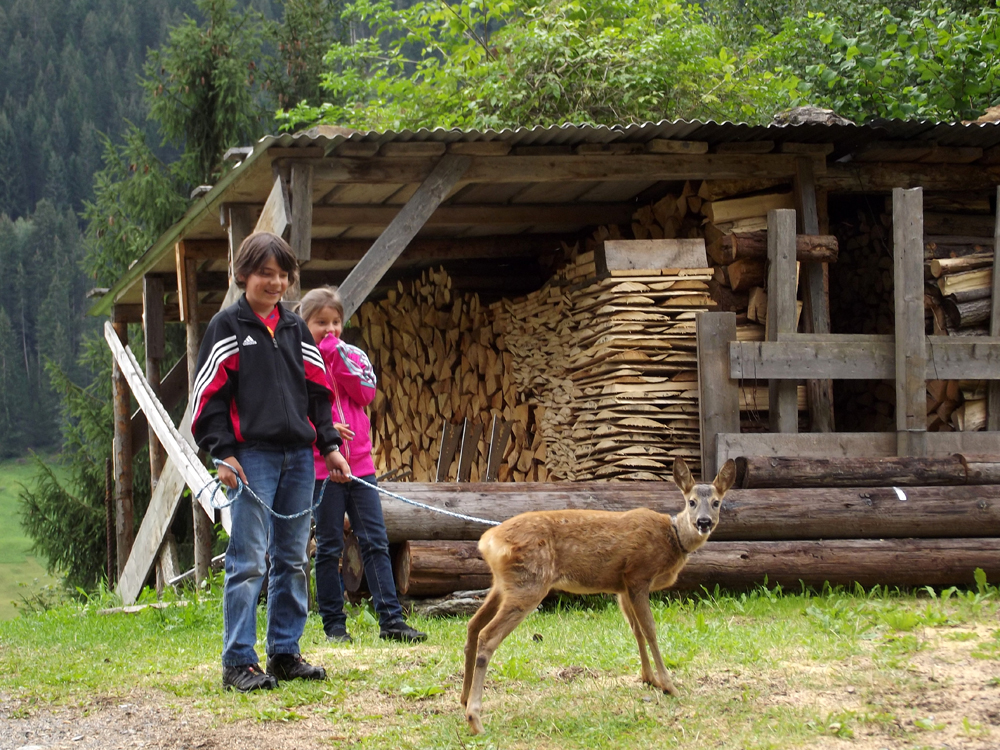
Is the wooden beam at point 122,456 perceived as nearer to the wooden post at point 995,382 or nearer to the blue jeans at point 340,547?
the blue jeans at point 340,547

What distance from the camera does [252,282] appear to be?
199 inches

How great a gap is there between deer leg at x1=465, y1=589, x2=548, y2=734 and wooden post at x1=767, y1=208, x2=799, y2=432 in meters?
4.45

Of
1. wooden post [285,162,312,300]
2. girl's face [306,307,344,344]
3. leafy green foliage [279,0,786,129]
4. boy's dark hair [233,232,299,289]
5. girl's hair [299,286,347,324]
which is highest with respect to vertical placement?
leafy green foliage [279,0,786,129]

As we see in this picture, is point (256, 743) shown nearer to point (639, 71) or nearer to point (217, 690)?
point (217, 690)

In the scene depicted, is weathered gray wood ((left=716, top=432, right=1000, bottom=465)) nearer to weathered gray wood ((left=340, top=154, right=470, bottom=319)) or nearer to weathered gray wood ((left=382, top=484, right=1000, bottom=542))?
weathered gray wood ((left=382, top=484, right=1000, bottom=542))

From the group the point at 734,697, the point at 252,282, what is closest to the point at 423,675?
the point at 734,697

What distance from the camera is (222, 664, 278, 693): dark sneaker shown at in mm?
4848

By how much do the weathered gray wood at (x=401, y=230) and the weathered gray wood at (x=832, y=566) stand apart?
3062 millimetres

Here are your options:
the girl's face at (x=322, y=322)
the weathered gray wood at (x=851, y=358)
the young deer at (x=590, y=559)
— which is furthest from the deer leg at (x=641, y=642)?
the weathered gray wood at (x=851, y=358)

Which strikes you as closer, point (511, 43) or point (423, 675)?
point (423, 675)

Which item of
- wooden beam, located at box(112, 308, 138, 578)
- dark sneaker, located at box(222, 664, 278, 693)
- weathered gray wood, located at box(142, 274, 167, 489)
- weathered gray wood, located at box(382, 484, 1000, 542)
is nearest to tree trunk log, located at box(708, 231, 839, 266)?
weathered gray wood, located at box(382, 484, 1000, 542)

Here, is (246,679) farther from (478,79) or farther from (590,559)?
(478,79)

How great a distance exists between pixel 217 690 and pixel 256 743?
919mm

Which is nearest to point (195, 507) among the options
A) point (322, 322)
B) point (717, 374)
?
point (322, 322)
